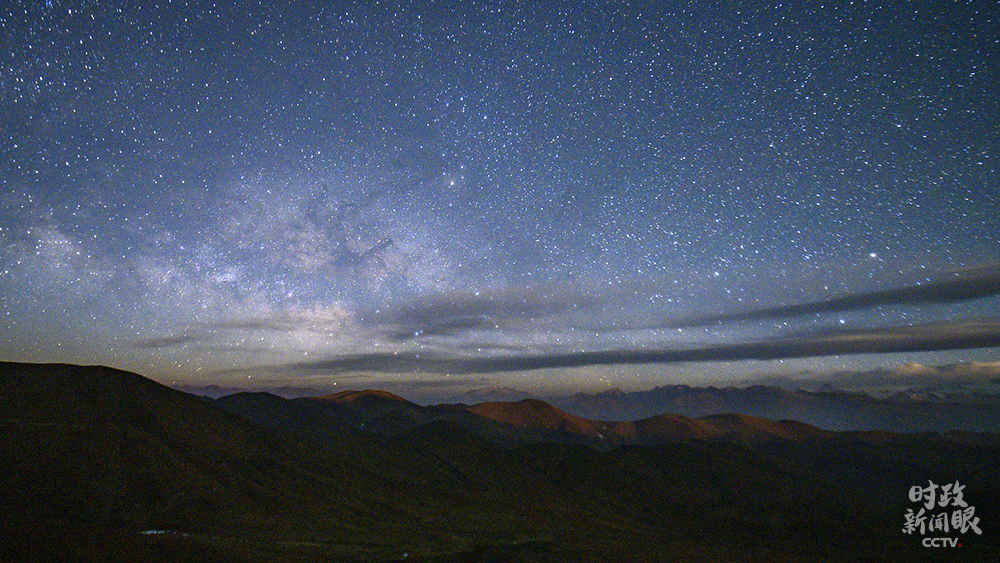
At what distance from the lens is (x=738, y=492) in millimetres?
75000

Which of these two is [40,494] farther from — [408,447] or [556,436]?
[556,436]

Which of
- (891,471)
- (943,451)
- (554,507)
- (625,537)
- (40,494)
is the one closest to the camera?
(40,494)

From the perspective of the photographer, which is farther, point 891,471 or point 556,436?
point 556,436

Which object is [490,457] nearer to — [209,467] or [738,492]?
[738,492]

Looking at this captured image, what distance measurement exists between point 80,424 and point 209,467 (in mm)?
10178

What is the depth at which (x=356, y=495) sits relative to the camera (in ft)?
160

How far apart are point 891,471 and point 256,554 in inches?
5247

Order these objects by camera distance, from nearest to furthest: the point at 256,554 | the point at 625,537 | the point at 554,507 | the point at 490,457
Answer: the point at 256,554 → the point at 625,537 → the point at 554,507 → the point at 490,457

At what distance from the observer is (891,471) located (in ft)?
354

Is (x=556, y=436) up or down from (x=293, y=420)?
down

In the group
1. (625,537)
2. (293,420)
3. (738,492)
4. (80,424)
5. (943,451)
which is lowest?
(943,451)

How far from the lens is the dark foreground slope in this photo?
28703 millimetres

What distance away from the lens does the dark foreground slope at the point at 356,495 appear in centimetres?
2870

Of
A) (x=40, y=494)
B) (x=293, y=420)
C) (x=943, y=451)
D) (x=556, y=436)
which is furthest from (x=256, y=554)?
(x=943, y=451)
